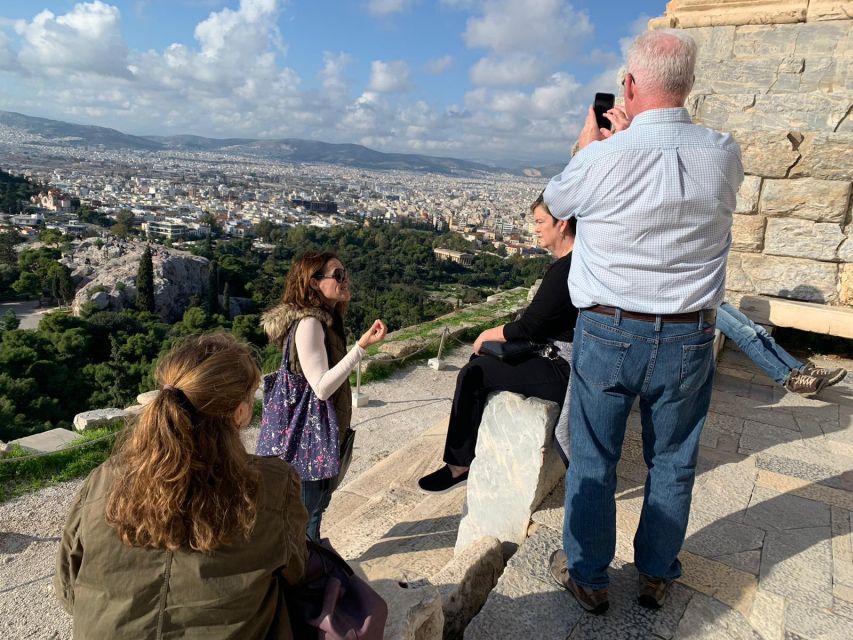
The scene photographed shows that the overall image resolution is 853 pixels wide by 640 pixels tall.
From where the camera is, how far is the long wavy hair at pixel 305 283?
87.5 inches

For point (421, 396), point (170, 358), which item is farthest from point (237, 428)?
point (421, 396)

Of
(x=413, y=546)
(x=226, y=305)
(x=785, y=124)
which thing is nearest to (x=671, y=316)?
(x=413, y=546)

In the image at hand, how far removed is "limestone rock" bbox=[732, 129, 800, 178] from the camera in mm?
4156

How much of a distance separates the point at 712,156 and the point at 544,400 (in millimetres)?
951

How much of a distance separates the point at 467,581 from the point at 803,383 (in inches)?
102

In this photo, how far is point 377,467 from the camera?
380cm

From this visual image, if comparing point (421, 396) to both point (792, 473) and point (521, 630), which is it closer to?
point (792, 473)

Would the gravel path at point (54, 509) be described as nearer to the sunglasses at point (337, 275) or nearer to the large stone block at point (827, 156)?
the sunglasses at point (337, 275)

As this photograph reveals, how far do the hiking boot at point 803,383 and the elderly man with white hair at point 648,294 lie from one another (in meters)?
2.20

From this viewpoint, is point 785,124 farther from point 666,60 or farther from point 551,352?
point 666,60

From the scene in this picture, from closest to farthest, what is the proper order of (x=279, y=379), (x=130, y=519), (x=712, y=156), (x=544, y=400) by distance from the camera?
(x=130, y=519)
(x=712, y=156)
(x=544, y=400)
(x=279, y=379)

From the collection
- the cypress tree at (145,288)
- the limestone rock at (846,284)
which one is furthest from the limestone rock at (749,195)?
the cypress tree at (145,288)

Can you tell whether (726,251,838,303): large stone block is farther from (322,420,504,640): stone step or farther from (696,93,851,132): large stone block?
(322,420,504,640): stone step

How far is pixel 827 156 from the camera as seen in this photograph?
13.4ft
